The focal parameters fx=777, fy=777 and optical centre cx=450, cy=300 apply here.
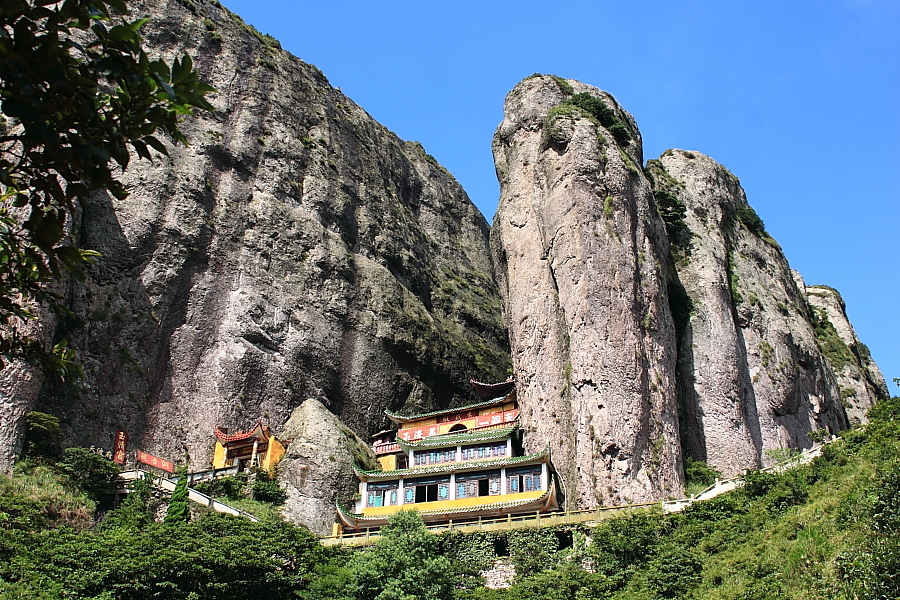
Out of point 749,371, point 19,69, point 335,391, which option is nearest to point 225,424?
point 335,391

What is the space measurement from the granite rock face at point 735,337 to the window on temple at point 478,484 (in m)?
12.4

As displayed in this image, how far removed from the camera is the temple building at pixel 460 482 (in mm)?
Result: 37656

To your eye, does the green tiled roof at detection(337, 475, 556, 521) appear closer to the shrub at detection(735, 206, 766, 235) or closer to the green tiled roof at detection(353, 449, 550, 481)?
the green tiled roof at detection(353, 449, 550, 481)

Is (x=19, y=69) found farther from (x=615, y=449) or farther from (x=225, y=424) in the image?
(x=225, y=424)

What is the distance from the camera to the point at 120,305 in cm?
4406

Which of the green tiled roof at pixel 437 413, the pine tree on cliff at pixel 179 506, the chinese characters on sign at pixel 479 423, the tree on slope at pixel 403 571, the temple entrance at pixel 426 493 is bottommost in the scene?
the tree on slope at pixel 403 571

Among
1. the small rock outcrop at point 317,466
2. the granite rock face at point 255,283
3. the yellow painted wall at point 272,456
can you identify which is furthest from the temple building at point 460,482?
the granite rock face at point 255,283

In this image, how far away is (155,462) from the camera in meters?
40.0

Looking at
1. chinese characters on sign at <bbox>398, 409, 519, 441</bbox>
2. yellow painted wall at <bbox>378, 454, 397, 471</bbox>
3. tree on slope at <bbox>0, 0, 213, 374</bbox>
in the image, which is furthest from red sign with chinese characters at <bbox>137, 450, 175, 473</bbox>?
tree on slope at <bbox>0, 0, 213, 374</bbox>

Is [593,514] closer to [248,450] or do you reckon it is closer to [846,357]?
[248,450]

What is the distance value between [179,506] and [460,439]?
16086 millimetres

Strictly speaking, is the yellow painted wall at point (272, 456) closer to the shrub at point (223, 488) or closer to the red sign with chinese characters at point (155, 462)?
the shrub at point (223, 488)

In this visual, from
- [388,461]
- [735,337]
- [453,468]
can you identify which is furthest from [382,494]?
[735,337]

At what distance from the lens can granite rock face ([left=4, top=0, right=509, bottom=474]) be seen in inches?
1726
